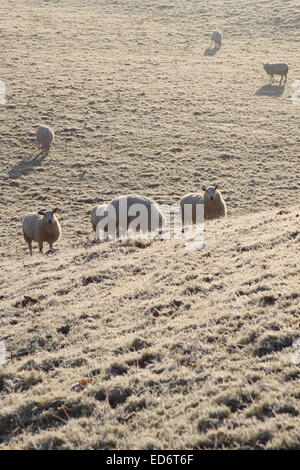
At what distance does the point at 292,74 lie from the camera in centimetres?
3825

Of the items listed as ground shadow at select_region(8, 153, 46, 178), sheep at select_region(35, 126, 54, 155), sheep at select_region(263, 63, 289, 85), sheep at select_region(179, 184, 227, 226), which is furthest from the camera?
sheep at select_region(263, 63, 289, 85)

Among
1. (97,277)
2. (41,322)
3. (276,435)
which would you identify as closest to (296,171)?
(97,277)

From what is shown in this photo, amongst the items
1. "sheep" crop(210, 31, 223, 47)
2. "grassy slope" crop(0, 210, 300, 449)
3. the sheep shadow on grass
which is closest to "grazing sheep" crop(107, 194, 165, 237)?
"grassy slope" crop(0, 210, 300, 449)

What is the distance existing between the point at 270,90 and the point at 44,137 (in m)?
18.8

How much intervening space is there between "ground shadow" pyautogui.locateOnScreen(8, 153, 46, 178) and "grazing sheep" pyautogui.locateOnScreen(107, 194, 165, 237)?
963 cm

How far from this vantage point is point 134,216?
15.8 meters

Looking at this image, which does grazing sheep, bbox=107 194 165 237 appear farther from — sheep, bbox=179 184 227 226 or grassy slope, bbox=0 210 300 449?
grassy slope, bbox=0 210 300 449

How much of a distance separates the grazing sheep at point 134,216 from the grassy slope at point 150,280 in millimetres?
1204

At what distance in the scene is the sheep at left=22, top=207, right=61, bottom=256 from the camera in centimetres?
1556

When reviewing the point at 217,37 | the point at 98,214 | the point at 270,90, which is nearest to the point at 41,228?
the point at 98,214

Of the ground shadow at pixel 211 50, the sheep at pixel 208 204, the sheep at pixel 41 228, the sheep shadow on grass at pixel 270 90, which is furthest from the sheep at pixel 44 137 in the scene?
the ground shadow at pixel 211 50

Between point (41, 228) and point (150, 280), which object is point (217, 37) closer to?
point (41, 228)

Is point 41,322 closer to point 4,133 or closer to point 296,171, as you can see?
point 296,171

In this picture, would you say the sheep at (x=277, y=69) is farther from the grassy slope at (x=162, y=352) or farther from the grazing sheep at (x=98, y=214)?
the grassy slope at (x=162, y=352)
